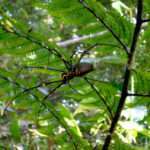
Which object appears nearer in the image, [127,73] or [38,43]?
[127,73]

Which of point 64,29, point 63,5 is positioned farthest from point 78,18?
point 64,29

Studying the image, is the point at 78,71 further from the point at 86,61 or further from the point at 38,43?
the point at 38,43

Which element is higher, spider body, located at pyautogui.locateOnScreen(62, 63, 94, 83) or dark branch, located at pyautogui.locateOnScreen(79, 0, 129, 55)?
dark branch, located at pyautogui.locateOnScreen(79, 0, 129, 55)

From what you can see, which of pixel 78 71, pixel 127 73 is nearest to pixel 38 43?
pixel 78 71

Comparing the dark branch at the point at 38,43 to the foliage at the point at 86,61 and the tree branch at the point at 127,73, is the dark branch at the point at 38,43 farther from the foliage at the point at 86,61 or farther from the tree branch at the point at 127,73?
the tree branch at the point at 127,73

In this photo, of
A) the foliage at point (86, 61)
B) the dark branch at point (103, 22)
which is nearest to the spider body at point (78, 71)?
the foliage at point (86, 61)

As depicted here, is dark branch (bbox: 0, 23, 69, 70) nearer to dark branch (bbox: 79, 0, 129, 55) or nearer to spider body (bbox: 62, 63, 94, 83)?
spider body (bbox: 62, 63, 94, 83)

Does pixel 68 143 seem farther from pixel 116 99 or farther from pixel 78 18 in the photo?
pixel 78 18

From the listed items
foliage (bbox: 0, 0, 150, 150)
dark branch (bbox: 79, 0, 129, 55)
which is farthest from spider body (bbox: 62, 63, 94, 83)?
dark branch (bbox: 79, 0, 129, 55)

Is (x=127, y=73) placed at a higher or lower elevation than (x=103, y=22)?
lower
